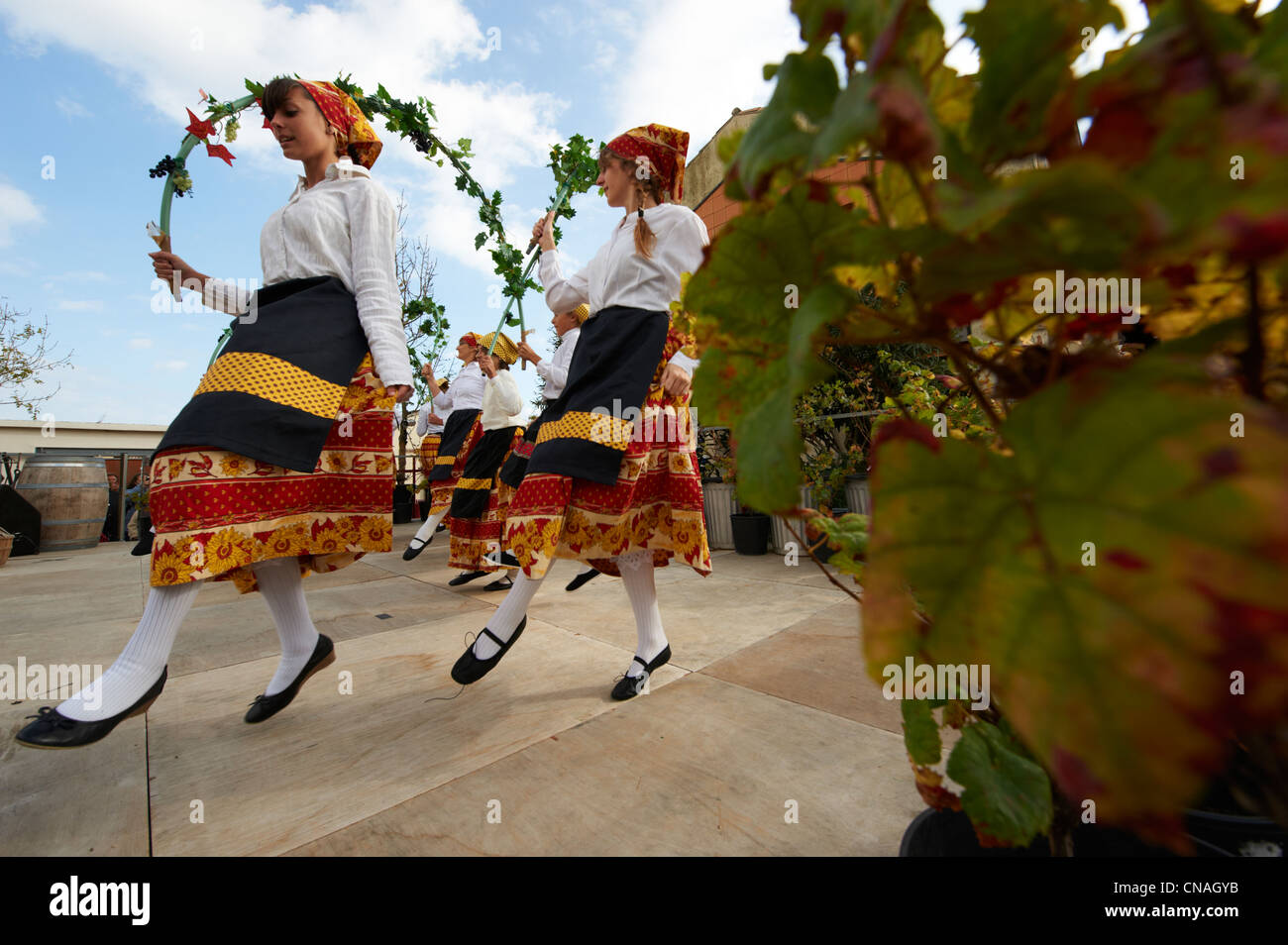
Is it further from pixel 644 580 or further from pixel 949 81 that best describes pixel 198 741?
pixel 949 81

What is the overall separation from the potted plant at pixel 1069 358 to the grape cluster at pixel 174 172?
2.56 metres

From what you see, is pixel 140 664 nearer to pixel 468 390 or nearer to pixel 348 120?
pixel 348 120

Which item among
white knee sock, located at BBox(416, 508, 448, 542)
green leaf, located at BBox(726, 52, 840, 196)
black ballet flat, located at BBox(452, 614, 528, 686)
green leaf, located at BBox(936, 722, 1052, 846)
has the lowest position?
black ballet flat, located at BBox(452, 614, 528, 686)

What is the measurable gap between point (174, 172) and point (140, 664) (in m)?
1.76

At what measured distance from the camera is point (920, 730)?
23.7 inches

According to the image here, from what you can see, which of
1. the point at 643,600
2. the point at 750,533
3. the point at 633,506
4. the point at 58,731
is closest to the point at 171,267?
the point at 58,731

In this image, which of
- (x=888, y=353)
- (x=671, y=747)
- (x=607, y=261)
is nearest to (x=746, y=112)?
(x=888, y=353)

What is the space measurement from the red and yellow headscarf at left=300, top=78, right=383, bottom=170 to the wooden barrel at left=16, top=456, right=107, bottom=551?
769cm

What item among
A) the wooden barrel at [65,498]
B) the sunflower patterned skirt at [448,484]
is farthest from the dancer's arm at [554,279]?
the wooden barrel at [65,498]

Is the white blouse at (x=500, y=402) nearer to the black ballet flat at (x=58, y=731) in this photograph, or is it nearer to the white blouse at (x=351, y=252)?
the white blouse at (x=351, y=252)

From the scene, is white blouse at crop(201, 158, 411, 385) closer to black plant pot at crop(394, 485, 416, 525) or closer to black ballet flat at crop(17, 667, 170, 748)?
black ballet flat at crop(17, 667, 170, 748)

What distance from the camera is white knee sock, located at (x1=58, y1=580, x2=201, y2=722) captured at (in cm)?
126

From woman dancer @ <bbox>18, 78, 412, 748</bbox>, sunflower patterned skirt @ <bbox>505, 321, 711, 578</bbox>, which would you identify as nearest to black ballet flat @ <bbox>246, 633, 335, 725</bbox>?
woman dancer @ <bbox>18, 78, 412, 748</bbox>
